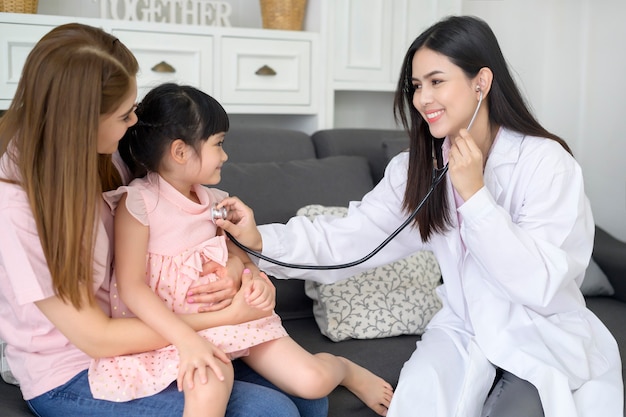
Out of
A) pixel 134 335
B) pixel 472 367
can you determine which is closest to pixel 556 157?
pixel 472 367

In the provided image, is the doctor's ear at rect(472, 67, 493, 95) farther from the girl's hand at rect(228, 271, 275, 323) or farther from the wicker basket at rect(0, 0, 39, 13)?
the wicker basket at rect(0, 0, 39, 13)

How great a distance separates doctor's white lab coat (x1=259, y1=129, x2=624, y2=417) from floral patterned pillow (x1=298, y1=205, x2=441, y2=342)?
0.20 metres

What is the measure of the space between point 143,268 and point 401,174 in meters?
0.72

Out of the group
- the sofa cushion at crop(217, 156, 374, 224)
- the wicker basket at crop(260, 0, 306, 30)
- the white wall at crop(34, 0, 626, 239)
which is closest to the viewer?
the sofa cushion at crop(217, 156, 374, 224)

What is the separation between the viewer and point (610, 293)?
2574mm

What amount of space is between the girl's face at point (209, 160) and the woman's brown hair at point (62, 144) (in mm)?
262

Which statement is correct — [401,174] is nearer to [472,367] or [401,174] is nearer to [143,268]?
[472,367]

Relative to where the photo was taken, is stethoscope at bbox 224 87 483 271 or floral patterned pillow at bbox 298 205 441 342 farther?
floral patterned pillow at bbox 298 205 441 342

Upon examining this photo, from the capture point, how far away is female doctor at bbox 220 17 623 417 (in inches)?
62.8

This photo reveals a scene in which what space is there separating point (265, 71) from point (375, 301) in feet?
3.28

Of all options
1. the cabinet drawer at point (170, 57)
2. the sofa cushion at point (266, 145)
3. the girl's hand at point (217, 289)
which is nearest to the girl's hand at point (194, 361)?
the girl's hand at point (217, 289)

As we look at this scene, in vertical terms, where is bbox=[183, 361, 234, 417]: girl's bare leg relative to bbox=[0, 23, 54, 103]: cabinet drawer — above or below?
below

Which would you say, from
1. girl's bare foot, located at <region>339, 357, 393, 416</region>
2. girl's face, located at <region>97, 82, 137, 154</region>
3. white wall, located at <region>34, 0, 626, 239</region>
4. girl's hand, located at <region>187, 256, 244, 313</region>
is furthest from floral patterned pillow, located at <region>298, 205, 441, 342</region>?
white wall, located at <region>34, 0, 626, 239</region>

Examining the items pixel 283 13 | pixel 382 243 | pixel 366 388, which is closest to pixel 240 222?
pixel 382 243
